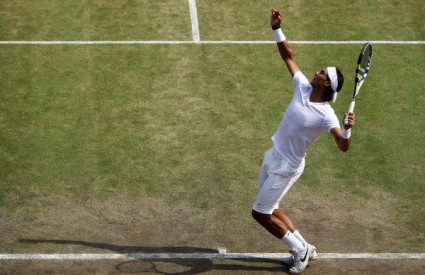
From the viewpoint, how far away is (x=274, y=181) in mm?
12453

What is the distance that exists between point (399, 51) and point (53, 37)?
21.4 ft

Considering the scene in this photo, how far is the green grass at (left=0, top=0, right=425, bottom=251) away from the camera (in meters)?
14.5

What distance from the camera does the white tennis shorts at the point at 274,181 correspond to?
12.4m

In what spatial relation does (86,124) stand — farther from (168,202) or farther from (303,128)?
(303,128)

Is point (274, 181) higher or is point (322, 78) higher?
point (322, 78)

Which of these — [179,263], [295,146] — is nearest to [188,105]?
Answer: [179,263]

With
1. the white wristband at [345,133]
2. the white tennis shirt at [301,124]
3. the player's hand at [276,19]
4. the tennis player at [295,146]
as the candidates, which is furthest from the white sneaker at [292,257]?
the player's hand at [276,19]

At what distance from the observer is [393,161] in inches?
601

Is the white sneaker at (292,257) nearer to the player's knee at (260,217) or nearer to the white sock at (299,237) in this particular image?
the white sock at (299,237)

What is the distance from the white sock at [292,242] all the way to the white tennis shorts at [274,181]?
0.37 metres

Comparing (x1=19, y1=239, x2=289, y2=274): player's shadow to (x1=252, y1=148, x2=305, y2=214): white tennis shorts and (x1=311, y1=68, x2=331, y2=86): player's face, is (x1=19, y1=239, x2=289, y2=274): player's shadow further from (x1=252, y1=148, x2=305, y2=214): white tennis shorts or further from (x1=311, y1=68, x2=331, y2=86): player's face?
(x1=311, y1=68, x2=331, y2=86): player's face

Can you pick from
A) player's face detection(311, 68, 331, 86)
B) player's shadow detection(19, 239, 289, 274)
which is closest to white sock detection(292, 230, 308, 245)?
player's shadow detection(19, 239, 289, 274)

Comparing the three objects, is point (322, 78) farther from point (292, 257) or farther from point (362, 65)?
point (292, 257)

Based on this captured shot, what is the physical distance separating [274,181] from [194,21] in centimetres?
724
